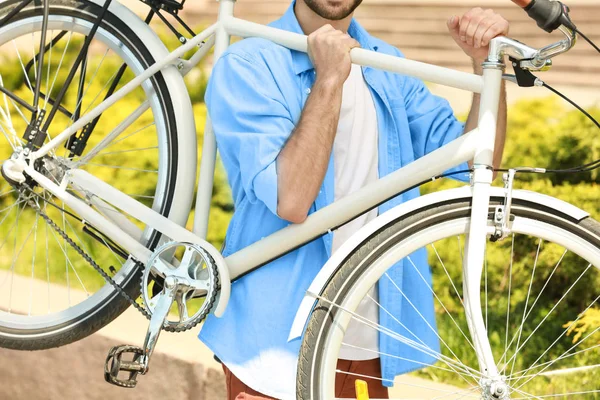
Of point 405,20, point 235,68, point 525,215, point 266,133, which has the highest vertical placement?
point 405,20

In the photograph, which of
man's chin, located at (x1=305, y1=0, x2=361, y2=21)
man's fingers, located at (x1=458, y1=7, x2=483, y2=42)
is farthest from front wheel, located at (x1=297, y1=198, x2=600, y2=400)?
man's chin, located at (x1=305, y1=0, x2=361, y2=21)

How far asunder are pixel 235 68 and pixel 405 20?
2.62 m

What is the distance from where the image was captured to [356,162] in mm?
2373

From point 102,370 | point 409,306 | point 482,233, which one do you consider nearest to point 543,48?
point 482,233

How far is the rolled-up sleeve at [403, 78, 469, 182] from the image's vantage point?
2.49 metres

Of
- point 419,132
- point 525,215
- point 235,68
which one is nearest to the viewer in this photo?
point 525,215

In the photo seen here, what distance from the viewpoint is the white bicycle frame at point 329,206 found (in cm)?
210

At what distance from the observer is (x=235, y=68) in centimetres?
225

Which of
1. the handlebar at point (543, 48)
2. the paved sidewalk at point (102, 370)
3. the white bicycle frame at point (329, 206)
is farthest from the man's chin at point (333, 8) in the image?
the paved sidewalk at point (102, 370)

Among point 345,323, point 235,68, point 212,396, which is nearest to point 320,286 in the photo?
point 345,323

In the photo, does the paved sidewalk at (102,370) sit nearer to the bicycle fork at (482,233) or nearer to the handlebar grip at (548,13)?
the bicycle fork at (482,233)

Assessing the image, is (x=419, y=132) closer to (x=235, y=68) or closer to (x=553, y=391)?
(x=235, y=68)

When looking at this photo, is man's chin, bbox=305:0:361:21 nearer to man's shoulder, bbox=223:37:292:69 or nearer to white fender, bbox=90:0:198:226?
man's shoulder, bbox=223:37:292:69

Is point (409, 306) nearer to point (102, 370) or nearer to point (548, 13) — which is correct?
point (548, 13)
